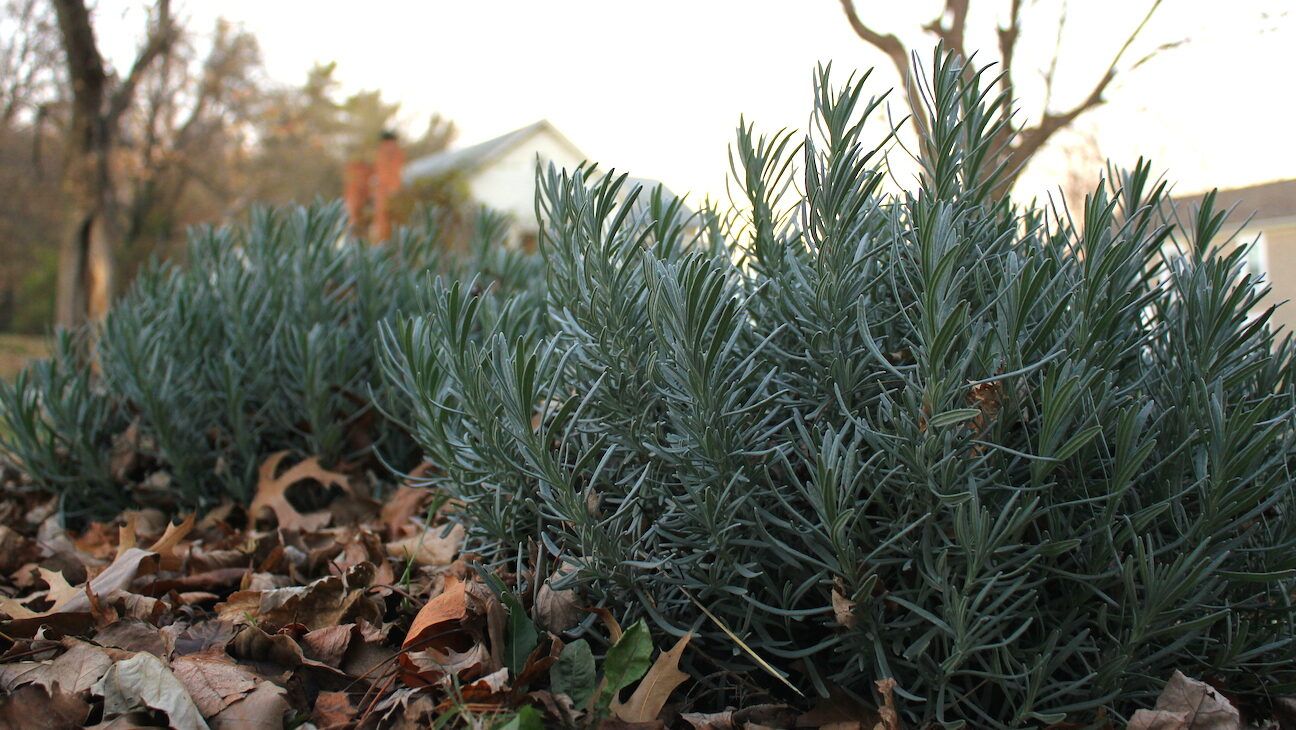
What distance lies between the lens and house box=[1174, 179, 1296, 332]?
1.91 meters

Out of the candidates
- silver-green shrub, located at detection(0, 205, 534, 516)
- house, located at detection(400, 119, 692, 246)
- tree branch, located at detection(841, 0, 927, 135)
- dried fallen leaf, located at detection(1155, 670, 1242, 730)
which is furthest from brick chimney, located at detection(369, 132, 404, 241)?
house, located at detection(400, 119, 692, 246)

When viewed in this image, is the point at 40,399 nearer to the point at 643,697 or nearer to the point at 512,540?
the point at 512,540

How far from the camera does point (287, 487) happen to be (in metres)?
2.60

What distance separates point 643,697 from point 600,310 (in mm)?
602

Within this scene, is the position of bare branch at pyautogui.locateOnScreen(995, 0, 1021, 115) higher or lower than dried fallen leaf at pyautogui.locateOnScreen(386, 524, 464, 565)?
higher

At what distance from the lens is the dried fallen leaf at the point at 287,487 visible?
2.47m

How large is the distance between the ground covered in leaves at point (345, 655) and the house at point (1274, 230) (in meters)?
1.02

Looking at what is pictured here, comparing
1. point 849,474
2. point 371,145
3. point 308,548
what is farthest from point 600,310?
point 371,145

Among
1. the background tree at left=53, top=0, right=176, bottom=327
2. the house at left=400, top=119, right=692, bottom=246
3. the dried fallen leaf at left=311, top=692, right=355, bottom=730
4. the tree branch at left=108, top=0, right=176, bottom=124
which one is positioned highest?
the house at left=400, top=119, right=692, bottom=246

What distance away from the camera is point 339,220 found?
3.07m

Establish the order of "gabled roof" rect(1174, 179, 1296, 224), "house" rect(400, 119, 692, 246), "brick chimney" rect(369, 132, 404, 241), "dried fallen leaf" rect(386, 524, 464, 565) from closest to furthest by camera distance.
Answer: "gabled roof" rect(1174, 179, 1296, 224)
"dried fallen leaf" rect(386, 524, 464, 565)
"brick chimney" rect(369, 132, 404, 241)
"house" rect(400, 119, 692, 246)

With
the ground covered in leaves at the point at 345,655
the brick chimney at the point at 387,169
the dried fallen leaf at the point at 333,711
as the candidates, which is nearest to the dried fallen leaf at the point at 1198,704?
the ground covered in leaves at the point at 345,655

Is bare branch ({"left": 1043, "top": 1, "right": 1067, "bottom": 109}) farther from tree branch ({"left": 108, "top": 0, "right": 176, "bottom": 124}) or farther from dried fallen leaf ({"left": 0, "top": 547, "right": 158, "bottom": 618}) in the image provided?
tree branch ({"left": 108, "top": 0, "right": 176, "bottom": 124})

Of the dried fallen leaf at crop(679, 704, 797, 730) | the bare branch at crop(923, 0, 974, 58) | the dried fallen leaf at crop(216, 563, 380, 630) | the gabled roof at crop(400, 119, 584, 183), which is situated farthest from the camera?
the gabled roof at crop(400, 119, 584, 183)
